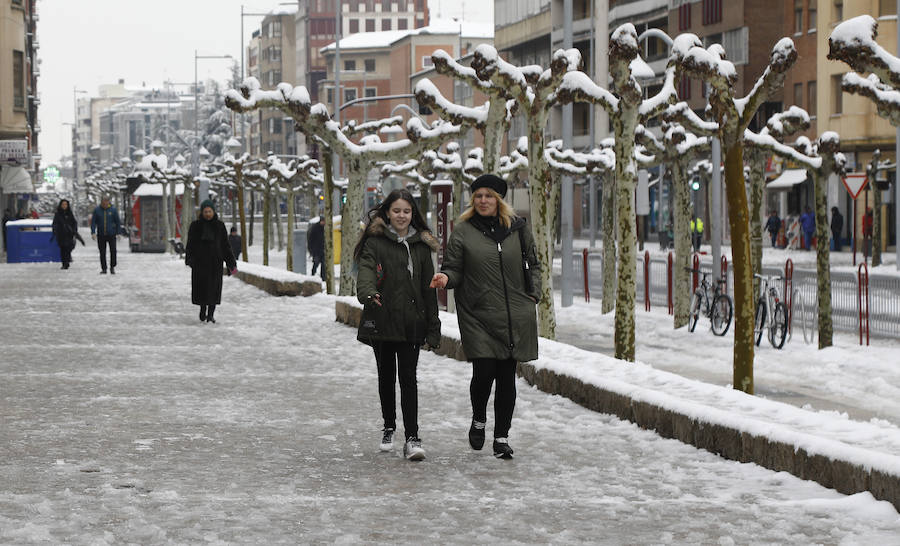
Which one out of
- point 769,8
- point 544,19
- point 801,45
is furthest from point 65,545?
point 544,19

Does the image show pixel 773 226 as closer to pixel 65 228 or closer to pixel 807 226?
pixel 807 226

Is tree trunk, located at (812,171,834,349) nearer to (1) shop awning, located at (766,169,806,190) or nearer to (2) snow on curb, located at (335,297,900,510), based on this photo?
(2) snow on curb, located at (335,297,900,510)

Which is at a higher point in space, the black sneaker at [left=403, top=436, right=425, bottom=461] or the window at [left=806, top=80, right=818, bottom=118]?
the window at [left=806, top=80, right=818, bottom=118]

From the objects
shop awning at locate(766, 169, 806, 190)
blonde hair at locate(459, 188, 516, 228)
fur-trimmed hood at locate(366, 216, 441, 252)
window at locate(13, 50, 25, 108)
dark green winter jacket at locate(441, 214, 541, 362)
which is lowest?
dark green winter jacket at locate(441, 214, 541, 362)

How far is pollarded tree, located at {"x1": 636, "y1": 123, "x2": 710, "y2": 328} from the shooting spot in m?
24.3

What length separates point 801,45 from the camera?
64.5 meters

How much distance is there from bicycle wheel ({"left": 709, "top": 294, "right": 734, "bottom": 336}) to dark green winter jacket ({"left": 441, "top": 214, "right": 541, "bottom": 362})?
12.9 metres

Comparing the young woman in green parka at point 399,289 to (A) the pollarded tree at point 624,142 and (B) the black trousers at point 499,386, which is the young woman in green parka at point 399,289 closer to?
(B) the black trousers at point 499,386

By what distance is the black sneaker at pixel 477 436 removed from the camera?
33.6 feet

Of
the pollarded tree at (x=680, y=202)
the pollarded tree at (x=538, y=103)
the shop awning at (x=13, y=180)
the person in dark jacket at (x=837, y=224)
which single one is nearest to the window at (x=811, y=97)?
the person in dark jacket at (x=837, y=224)

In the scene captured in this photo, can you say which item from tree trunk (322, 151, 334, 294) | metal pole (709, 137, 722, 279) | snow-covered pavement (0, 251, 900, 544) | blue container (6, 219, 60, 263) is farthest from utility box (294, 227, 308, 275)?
snow-covered pavement (0, 251, 900, 544)

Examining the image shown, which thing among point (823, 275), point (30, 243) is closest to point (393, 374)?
point (823, 275)

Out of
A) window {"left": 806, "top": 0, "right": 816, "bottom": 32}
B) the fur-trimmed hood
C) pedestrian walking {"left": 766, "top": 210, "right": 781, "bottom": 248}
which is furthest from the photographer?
window {"left": 806, "top": 0, "right": 816, "bottom": 32}

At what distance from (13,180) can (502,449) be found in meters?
64.8
